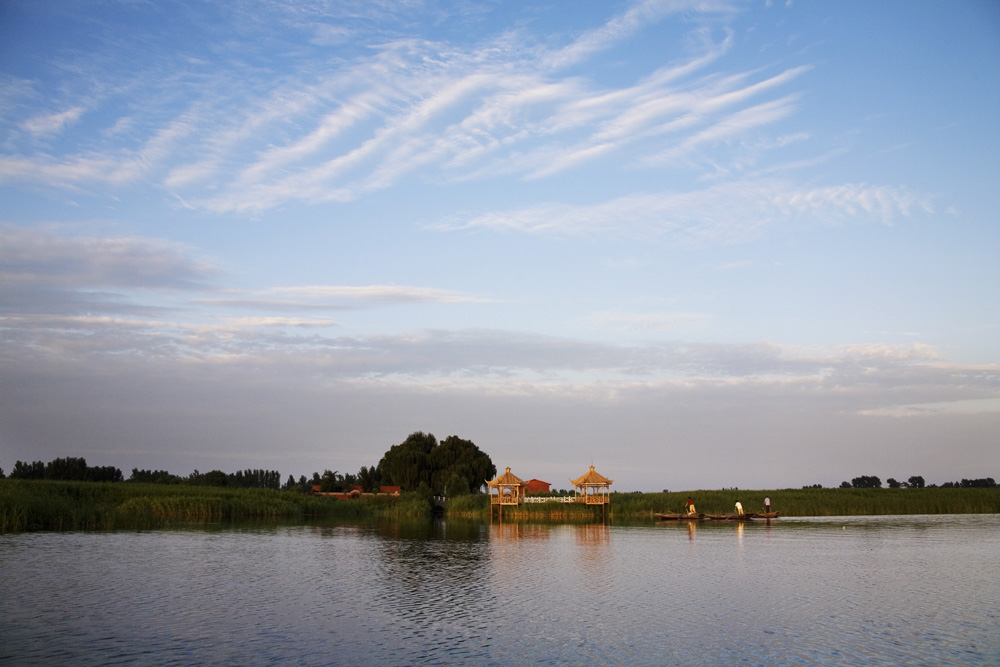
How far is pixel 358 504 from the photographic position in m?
76.8

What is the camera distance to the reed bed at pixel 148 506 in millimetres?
42094

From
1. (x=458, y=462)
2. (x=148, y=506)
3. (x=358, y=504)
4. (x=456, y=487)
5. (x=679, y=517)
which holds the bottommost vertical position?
(x=679, y=517)

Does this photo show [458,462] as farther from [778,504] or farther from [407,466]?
[778,504]

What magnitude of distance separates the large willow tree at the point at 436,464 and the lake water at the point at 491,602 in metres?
62.1

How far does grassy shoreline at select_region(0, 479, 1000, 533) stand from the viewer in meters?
46.4

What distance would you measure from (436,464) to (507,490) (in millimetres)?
34759

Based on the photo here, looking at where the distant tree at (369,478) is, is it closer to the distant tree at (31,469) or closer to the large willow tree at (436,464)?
the large willow tree at (436,464)

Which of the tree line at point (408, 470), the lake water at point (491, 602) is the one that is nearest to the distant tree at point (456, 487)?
the tree line at point (408, 470)

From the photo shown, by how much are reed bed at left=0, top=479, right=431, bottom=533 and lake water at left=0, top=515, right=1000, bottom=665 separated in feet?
16.3

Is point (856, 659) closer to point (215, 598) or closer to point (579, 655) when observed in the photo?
point (579, 655)

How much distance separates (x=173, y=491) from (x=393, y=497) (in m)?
25.3

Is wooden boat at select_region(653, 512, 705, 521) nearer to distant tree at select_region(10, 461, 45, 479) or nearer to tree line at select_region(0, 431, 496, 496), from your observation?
tree line at select_region(0, 431, 496, 496)

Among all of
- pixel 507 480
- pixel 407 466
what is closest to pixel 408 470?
pixel 407 466

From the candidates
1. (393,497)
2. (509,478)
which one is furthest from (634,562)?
(393,497)
